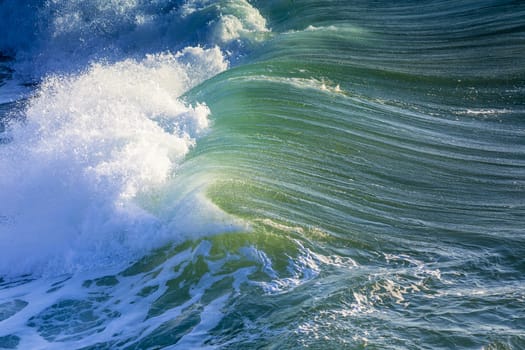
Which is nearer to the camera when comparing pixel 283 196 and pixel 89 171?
pixel 283 196

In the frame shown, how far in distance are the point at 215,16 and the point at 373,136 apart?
8110 millimetres

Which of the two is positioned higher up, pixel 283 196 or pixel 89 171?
pixel 89 171

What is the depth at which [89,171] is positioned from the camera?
27.2 feet

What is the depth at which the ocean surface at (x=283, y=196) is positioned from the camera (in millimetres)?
5344

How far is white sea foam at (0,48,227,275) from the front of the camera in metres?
7.28

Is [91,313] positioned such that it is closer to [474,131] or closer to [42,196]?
[42,196]

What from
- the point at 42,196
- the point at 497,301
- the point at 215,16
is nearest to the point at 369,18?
the point at 215,16

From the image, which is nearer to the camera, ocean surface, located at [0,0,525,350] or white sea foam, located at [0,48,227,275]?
ocean surface, located at [0,0,525,350]

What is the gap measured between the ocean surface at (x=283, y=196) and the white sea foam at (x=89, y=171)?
0.09ft

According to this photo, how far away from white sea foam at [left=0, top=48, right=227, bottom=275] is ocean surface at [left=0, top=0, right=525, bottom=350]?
3 centimetres

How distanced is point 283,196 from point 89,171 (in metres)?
2.36

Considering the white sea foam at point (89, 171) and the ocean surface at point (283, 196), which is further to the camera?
the white sea foam at point (89, 171)

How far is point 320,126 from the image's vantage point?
9.50m

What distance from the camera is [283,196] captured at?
7.38 m
